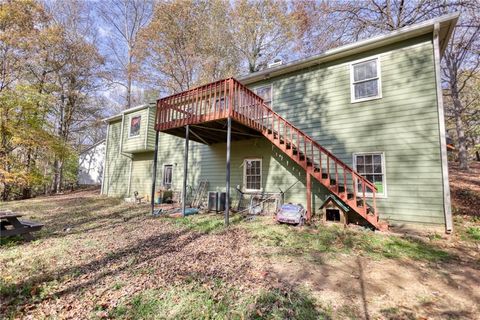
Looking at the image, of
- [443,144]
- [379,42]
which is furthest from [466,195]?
[379,42]


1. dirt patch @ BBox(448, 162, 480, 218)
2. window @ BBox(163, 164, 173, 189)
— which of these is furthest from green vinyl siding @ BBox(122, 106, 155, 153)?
dirt patch @ BBox(448, 162, 480, 218)

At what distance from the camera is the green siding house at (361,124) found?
6160 mm

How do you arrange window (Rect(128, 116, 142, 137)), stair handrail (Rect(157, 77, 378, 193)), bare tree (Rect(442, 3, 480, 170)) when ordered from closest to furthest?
stair handrail (Rect(157, 77, 378, 193)) → bare tree (Rect(442, 3, 480, 170)) → window (Rect(128, 116, 142, 137))

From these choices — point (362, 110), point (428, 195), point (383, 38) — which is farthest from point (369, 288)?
point (383, 38)

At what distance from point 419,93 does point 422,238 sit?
3960 millimetres

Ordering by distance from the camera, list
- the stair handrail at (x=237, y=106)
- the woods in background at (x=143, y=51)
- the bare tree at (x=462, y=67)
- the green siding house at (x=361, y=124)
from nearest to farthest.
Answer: the green siding house at (x=361, y=124) → the stair handrail at (x=237, y=106) → the bare tree at (x=462, y=67) → the woods in background at (x=143, y=51)

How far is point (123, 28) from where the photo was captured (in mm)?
19266

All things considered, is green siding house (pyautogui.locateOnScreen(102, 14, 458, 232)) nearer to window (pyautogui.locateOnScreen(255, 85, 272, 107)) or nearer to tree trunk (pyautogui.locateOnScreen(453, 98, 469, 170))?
window (pyautogui.locateOnScreen(255, 85, 272, 107))

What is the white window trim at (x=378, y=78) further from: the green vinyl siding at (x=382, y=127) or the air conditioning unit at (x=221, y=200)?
the air conditioning unit at (x=221, y=200)

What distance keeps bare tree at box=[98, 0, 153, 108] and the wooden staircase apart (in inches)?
516

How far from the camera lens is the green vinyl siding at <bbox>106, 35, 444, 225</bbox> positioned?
6172mm

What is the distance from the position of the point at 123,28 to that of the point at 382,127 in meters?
21.5

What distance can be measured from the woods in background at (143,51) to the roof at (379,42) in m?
4.49

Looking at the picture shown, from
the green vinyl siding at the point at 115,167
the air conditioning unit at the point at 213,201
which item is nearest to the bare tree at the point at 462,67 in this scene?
the air conditioning unit at the point at 213,201
